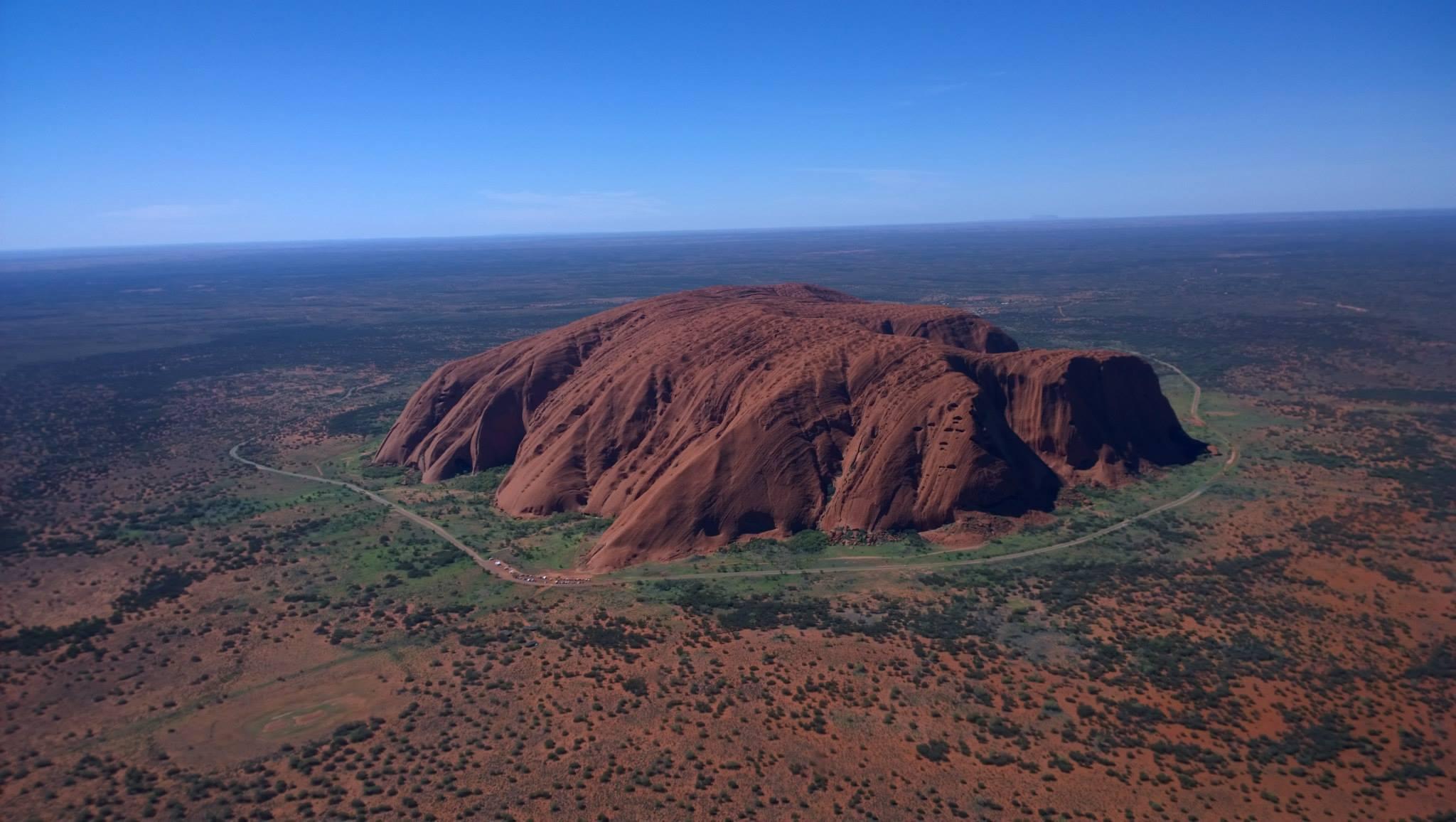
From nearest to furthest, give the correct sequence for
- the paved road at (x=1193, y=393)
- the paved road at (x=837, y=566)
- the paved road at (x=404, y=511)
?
the paved road at (x=837, y=566)
the paved road at (x=404, y=511)
the paved road at (x=1193, y=393)

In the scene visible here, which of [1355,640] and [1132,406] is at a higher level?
[1132,406]

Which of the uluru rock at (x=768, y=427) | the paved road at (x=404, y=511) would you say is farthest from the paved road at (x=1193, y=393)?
the paved road at (x=404, y=511)

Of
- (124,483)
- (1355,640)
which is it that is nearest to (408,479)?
(124,483)

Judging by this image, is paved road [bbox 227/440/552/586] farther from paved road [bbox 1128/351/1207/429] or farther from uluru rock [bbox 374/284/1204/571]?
paved road [bbox 1128/351/1207/429]

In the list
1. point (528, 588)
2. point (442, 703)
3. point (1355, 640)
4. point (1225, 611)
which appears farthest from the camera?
point (528, 588)

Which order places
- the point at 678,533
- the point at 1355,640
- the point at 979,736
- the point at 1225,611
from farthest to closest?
1. the point at 678,533
2. the point at 1225,611
3. the point at 1355,640
4. the point at 979,736

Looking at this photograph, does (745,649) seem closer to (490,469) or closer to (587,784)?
(587,784)

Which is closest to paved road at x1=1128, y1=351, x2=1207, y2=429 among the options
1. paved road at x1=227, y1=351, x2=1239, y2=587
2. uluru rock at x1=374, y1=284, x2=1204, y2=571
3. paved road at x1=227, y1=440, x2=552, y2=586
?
uluru rock at x1=374, y1=284, x2=1204, y2=571

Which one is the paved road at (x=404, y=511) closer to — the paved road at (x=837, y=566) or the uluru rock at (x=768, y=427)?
the paved road at (x=837, y=566)
